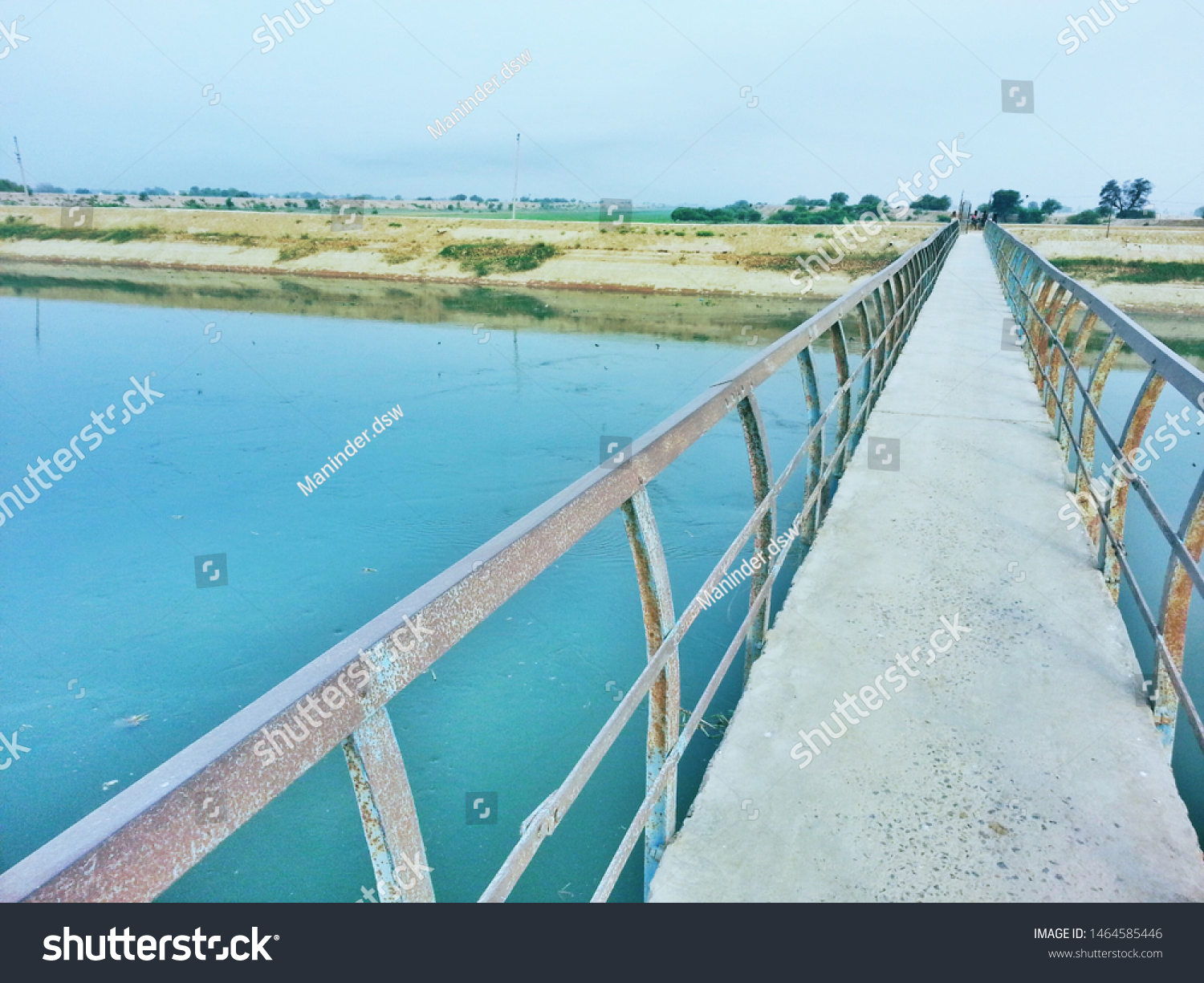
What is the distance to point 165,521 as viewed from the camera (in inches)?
249

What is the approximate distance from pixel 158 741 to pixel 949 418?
189 inches

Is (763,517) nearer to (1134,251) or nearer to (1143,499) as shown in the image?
(1143,499)

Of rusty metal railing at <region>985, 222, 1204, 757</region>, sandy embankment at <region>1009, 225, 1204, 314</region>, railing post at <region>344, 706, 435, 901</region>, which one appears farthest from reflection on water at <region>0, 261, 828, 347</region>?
railing post at <region>344, 706, 435, 901</region>

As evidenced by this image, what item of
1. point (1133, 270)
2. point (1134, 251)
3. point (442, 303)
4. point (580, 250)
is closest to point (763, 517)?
point (442, 303)

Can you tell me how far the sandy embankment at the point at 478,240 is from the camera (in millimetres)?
25203

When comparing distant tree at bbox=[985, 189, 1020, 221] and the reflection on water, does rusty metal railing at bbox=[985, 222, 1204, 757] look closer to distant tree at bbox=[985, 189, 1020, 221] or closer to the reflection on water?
the reflection on water

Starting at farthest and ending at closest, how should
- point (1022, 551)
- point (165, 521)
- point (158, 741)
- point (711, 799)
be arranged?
point (165, 521) → point (158, 741) → point (1022, 551) → point (711, 799)

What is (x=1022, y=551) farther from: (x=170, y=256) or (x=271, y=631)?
(x=170, y=256)

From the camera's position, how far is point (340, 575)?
212 inches

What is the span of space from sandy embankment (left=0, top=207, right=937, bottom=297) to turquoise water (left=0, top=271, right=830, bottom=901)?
14.8 m

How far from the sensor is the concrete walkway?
170 centimetres

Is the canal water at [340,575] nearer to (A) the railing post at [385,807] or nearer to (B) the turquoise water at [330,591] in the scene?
(B) the turquoise water at [330,591]
